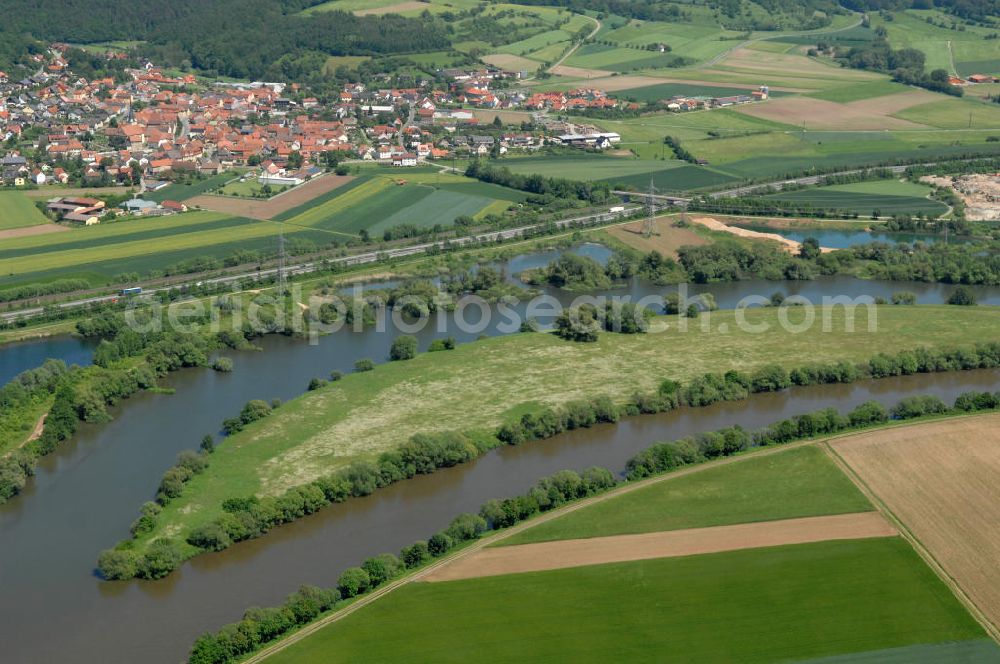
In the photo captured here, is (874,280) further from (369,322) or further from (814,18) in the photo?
(814,18)

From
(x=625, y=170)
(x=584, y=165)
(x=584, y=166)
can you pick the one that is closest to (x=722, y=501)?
(x=625, y=170)

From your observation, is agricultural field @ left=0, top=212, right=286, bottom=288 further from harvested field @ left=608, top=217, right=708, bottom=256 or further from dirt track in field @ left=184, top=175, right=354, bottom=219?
harvested field @ left=608, top=217, right=708, bottom=256

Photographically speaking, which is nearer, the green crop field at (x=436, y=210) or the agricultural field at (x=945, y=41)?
the green crop field at (x=436, y=210)

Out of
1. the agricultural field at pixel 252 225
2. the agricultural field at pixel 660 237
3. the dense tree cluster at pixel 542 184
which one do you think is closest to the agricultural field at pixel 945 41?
the dense tree cluster at pixel 542 184

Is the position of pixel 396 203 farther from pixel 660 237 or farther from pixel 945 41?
pixel 945 41

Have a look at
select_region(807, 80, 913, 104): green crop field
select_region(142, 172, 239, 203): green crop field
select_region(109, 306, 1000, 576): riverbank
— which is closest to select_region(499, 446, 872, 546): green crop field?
select_region(109, 306, 1000, 576): riverbank

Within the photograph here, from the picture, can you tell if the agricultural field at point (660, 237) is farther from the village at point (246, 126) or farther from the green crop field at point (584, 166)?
the village at point (246, 126)
